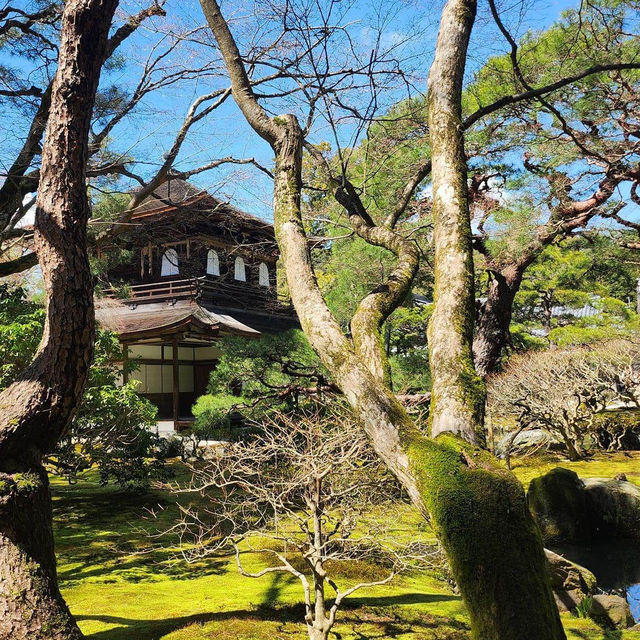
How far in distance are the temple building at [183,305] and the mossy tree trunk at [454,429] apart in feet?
32.8

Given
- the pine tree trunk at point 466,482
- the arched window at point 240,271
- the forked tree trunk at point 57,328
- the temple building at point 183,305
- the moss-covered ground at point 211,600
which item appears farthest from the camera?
the arched window at point 240,271

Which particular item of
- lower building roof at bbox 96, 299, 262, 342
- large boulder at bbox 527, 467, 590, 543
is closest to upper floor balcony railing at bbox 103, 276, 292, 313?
lower building roof at bbox 96, 299, 262, 342

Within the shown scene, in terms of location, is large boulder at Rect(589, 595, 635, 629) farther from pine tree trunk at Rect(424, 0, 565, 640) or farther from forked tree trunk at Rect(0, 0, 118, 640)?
forked tree trunk at Rect(0, 0, 118, 640)

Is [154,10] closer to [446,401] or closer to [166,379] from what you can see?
[446,401]

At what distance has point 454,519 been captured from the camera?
1.63m

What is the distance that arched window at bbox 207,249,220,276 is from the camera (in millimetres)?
15597

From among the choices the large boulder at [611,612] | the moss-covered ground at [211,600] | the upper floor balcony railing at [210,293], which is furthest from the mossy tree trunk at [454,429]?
the upper floor balcony railing at [210,293]

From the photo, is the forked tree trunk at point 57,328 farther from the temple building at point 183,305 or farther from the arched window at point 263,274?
the arched window at point 263,274

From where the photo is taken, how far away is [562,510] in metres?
7.25

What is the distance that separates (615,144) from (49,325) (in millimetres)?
7740

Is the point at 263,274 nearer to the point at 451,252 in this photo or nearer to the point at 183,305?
the point at 183,305

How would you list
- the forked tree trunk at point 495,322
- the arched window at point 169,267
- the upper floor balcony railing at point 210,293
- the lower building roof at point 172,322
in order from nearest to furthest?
1. the forked tree trunk at point 495,322
2. the lower building roof at point 172,322
3. the upper floor balcony railing at point 210,293
4. the arched window at point 169,267

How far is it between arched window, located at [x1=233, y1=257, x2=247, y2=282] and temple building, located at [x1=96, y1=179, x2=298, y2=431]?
1.2 inches

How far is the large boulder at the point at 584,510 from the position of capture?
7172 mm
